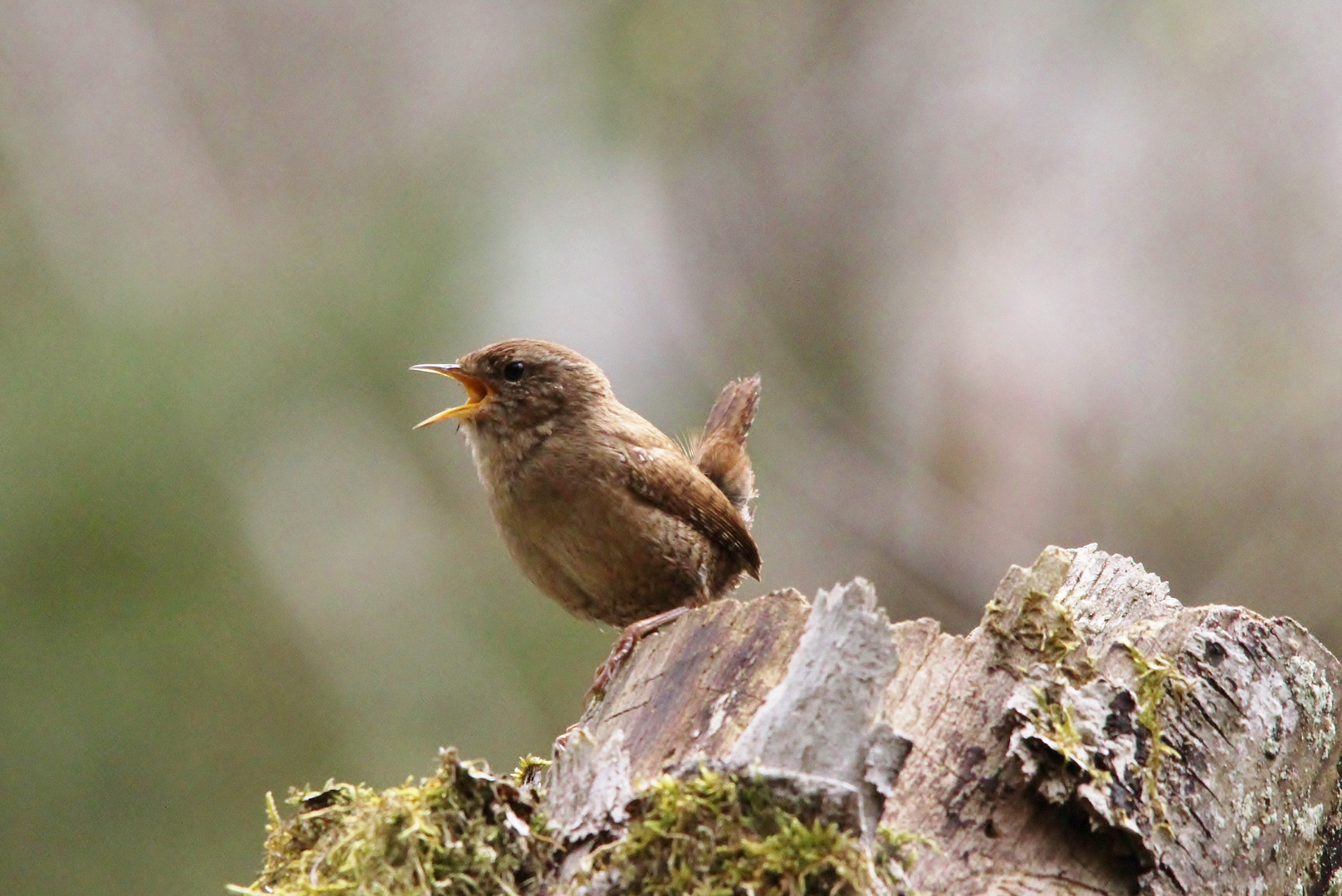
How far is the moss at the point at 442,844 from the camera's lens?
1810mm

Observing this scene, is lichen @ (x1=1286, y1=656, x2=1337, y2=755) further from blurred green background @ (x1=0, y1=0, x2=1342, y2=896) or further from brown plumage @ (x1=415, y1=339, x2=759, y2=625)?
blurred green background @ (x1=0, y1=0, x2=1342, y2=896)

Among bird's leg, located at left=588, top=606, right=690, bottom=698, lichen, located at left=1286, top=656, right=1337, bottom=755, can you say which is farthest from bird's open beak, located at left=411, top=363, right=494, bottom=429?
lichen, located at left=1286, top=656, right=1337, bottom=755

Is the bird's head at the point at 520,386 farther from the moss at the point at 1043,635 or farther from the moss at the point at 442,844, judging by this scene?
the moss at the point at 442,844

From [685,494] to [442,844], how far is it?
191 centimetres

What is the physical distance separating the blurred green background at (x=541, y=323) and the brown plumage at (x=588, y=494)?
6.15 feet

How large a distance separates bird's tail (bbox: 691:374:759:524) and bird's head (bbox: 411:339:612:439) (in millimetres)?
538

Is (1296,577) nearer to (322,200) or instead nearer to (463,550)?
(463,550)

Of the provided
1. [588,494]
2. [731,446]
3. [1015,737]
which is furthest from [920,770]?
[731,446]

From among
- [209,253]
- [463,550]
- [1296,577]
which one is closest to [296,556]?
[463,550]

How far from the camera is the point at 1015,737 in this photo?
6.48 ft

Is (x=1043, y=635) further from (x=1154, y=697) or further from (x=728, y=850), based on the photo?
(x=728, y=850)

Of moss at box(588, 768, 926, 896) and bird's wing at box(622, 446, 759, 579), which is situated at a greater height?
bird's wing at box(622, 446, 759, 579)

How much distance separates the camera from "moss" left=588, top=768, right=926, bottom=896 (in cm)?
168

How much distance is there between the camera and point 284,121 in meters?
7.86
